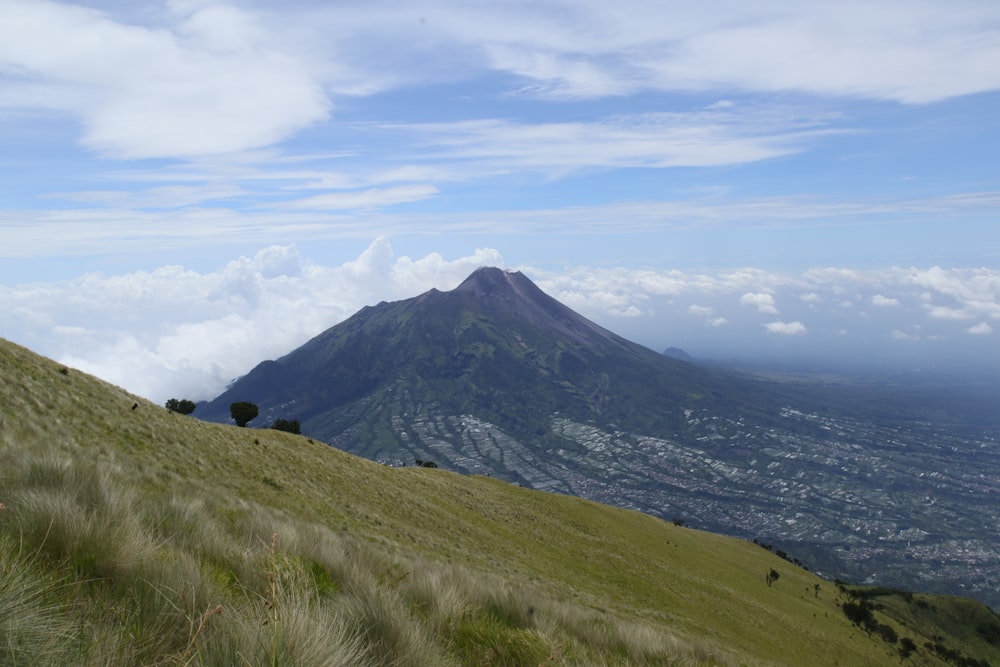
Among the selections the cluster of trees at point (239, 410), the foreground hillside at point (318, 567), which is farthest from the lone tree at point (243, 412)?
the foreground hillside at point (318, 567)

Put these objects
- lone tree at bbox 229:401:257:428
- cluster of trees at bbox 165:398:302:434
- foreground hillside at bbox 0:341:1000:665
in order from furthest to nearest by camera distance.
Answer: lone tree at bbox 229:401:257:428 < cluster of trees at bbox 165:398:302:434 < foreground hillside at bbox 0:341:1000:665

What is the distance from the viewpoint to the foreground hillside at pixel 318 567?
3.76 meters

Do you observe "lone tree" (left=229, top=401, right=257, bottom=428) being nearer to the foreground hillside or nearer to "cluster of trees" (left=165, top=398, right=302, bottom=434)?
"cluster of trees" (left=165, top=398, right=302, bottom=434)

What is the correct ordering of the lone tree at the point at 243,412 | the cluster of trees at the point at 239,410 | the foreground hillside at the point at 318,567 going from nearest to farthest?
the foreground hillside at the point at 318,567
the cluster of trees at the point at 239,410
the lone tree at the point at 243,412

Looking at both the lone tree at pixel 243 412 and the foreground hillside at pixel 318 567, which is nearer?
the foreground hillside at pixel 318 567

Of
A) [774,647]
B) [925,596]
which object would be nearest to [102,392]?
[774,647]

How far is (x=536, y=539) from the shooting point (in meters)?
42.2

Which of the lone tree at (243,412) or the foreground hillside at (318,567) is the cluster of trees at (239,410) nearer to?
the lone tree at (243,412)

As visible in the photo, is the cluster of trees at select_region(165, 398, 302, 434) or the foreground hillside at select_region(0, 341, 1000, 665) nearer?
the foreground hillside at select_region(0, 341, 1000, 665)

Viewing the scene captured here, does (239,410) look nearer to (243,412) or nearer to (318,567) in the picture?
(243,412)

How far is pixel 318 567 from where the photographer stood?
7035 mm

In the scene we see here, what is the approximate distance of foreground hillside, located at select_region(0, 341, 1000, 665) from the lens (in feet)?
12.3

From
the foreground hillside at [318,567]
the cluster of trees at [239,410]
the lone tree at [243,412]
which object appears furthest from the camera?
the lone tree at [243,412]

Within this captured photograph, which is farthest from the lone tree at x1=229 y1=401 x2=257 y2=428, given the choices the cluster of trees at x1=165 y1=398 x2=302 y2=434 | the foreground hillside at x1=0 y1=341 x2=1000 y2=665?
the foreground hillside at x1=0 y1=341 x2=1000 y2=665
